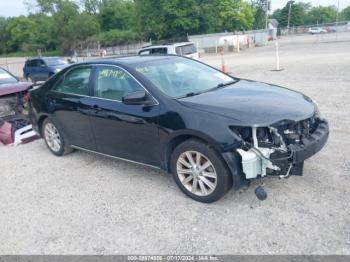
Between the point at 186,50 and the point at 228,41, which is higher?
the point at 228,41

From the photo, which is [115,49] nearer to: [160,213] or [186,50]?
[186,50]

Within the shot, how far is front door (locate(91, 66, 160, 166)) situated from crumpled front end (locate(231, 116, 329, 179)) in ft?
3.69

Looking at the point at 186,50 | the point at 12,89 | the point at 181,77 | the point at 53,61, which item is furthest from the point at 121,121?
the point at 53,61

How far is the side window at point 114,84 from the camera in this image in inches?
168

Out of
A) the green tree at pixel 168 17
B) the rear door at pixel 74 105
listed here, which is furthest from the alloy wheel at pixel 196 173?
the green tree at pixel 168 17

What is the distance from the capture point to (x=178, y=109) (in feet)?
12.3

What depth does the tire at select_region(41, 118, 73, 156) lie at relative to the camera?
18.4 ft

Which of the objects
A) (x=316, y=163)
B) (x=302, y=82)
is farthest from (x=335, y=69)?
(x=316, y=163)

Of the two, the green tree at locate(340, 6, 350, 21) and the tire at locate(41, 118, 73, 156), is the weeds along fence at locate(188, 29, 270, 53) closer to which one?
the tire at locate(41, 118, 73, 156)

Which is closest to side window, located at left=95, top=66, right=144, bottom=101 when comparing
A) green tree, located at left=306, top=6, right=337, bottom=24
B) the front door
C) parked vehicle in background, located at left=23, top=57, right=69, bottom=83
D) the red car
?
the front door

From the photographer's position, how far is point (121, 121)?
4.32 meters

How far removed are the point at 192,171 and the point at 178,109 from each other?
2.32 ft

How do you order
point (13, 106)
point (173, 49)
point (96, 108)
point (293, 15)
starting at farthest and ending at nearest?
point (293, 15), point (173, 49), point (13, 106), point (96, 108)

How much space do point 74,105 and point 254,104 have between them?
2.70m
